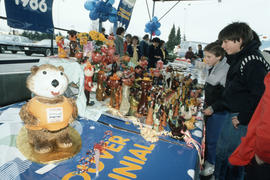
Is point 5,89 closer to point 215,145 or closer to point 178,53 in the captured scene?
point 215,145

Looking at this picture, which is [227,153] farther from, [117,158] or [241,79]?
[117,158]

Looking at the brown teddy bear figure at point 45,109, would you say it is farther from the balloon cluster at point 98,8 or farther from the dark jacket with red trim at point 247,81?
the balloon cluster at point 98,8

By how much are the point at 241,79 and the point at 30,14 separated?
240cm

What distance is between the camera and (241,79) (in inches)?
46.6

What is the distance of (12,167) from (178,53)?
912 centimetres

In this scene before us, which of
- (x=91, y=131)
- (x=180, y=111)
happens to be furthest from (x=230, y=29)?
(x=91, y=131)

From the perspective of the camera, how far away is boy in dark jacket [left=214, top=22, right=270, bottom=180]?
1103 millimetres

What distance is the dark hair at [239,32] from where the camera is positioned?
46.9 inches

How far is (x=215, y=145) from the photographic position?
1589 mm

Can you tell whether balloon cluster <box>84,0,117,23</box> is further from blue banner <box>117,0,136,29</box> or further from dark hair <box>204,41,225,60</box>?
dark hair <box>204,41,225,60</box>

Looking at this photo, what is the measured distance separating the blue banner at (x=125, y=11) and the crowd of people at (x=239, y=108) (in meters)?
3.74

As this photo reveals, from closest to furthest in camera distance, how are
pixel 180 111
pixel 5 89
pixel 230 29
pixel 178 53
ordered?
pixel 230 29
pixel 180 111
pixel 5 89
pixel 178 53

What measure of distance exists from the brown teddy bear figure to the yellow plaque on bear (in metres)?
0.02

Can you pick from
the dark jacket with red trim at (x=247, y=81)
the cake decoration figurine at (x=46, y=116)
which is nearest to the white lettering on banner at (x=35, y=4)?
the cake decoration figurine at (x=46, y=116)
